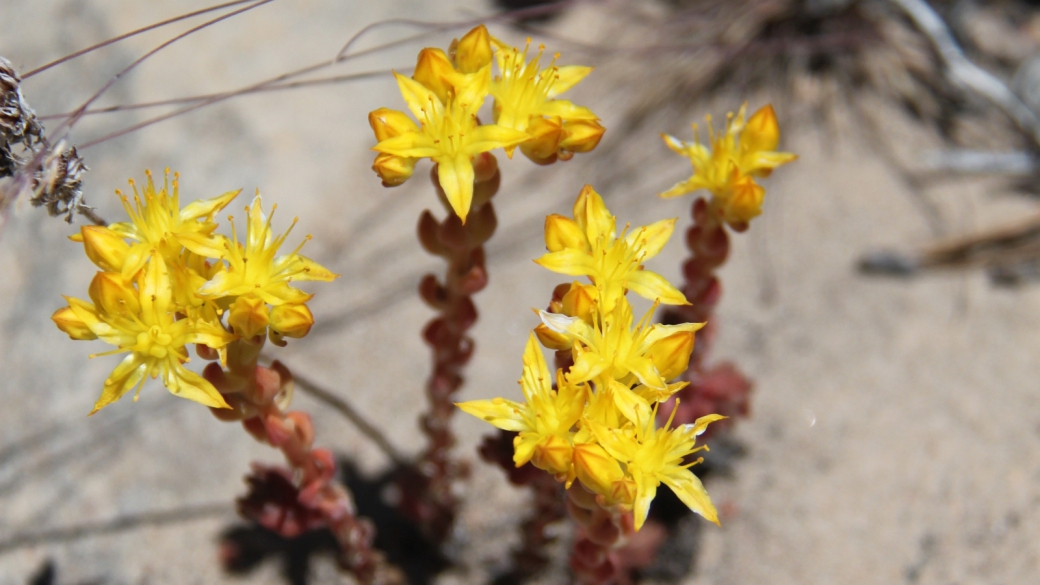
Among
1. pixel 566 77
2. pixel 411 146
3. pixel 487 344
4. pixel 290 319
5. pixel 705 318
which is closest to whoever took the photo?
pixel 290 319

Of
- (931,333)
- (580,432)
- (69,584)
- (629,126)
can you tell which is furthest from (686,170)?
(69,584)

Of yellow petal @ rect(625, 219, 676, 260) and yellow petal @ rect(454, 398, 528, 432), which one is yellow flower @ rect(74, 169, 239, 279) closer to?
yellow petal @ rect(454, 398, 528, 432)

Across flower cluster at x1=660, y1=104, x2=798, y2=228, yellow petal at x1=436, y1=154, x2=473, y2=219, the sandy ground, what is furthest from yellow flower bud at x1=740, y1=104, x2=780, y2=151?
the sandy ground

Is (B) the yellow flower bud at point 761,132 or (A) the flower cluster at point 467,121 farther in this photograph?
(B) the yellow flower bud at point 761,132

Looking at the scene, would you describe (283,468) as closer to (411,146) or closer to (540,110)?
(411,146)

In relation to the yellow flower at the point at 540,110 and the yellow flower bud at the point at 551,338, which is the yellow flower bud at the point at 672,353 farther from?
the yellow flower at the point at 540,110

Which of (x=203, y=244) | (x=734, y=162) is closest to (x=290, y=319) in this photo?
(x=203, y=244)

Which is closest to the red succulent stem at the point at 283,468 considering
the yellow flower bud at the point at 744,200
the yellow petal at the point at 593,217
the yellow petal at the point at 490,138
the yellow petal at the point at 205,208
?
the yellow petal at the point at 205,208
